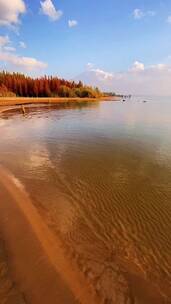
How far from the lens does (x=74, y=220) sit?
5.71 meters

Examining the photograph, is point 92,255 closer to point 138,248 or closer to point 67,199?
point 138,248

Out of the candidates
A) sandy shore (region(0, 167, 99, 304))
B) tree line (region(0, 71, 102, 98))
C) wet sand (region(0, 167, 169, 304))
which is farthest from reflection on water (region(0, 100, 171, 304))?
tree line (region(0, 71, 102, 98))

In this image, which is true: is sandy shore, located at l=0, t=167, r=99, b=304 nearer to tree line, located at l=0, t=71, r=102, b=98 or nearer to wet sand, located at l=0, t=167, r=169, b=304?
wet sand, located at l=0, t=167, r=169, b=304

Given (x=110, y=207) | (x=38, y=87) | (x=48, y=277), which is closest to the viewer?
(x=48, y=277)

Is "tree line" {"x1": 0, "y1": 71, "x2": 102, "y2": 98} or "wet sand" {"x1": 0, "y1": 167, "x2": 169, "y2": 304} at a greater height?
"tree line" {"x1": 0, "y1": 71, "x2": 102, "y2": 98}

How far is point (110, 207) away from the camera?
6.39 metres

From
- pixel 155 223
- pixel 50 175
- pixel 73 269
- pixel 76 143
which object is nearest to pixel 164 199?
pixel 155 223

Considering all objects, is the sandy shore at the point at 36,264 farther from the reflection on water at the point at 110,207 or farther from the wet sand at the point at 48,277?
the reflection on water at the point at 110,207

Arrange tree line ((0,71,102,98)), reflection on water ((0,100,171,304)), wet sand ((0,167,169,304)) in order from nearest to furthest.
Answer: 1. wet sand ((0,167,169,304))
2. reflection on water ((0,100,171,304))
3. tree line ((0,71,102,98))

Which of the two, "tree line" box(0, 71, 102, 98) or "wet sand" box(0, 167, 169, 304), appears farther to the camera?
"tree line" box(0, 71, 102, 98)

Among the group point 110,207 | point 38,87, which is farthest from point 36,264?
point 38,87

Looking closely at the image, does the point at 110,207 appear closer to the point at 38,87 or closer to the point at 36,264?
the point at 36,264

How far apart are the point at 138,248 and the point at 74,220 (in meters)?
1.93

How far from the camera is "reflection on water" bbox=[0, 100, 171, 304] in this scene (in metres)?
3.99
